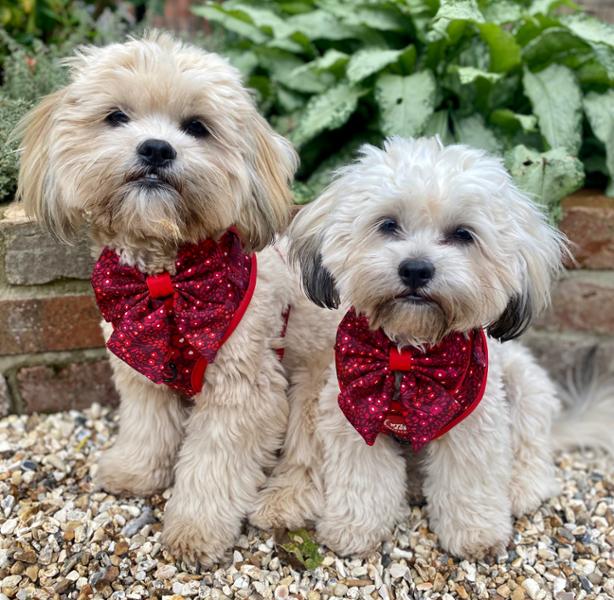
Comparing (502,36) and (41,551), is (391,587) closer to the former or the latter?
(41,551)

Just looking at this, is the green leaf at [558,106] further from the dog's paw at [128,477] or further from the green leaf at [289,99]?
the dog's paw at [128,477]

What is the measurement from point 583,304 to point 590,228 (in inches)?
14.5

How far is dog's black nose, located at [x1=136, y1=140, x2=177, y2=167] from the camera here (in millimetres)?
1982

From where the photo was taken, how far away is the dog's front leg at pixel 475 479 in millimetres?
2307

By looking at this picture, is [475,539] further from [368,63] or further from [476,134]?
[368,63]

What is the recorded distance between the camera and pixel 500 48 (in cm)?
325

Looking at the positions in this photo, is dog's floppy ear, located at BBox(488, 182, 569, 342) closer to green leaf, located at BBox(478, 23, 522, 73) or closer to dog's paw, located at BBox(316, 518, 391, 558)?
dog's paw, located at BBox(316, 518, 391, 558)

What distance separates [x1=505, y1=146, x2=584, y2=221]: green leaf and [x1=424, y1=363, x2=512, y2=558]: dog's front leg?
0.94 m

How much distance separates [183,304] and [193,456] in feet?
1.86

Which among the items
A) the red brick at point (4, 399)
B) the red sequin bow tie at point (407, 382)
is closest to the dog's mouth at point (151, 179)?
the red sequin bow tie at point (407, 382)

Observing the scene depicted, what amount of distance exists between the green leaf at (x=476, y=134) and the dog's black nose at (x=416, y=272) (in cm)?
154

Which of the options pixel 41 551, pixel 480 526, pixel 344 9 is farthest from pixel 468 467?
pixel 344 9

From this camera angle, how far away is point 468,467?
2344mm

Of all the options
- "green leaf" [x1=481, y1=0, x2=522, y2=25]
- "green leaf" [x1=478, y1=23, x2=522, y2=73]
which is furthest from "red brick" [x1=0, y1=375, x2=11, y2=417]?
"green leaf" [x1=481, y1=0, x2=522, y2=25]
